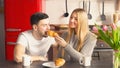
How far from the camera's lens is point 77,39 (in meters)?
2.77

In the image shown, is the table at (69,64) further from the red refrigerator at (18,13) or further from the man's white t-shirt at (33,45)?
the red refrigerator at (18,13)

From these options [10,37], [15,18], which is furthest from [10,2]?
[10,37]

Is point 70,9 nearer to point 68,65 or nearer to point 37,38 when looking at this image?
point 37,38

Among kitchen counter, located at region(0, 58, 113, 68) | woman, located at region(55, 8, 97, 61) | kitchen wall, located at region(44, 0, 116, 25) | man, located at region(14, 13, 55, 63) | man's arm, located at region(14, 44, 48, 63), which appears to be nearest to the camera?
kitchen counter, located at region(0, 58, 113, 68)

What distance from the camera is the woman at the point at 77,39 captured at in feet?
8.55

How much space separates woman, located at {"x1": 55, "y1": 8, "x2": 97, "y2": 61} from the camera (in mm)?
2607

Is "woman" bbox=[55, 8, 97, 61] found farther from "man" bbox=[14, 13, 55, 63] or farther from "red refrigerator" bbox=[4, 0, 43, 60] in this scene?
"red refrigerator" bbox=[4, 0, 43, 60]

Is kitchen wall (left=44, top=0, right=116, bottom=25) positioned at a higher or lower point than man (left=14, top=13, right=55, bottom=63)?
higher

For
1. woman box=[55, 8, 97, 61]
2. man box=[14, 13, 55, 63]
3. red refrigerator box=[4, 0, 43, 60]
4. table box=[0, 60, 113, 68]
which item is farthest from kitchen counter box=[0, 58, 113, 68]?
red refrigerator box=[4, 0, 43, 60]

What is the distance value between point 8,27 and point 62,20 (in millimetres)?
956

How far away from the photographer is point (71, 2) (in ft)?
14.8

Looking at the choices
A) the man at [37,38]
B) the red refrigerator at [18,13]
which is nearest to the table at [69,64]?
the man at [37,38]

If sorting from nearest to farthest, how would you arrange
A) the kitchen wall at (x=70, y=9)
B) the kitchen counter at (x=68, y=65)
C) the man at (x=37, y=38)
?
the kitchen counter at (x=68, y=65)
the man at (x=37, y=38)
the kitchen wall at (x=70, y=9)

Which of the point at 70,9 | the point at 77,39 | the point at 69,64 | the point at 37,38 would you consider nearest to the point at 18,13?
the point at 70,9
